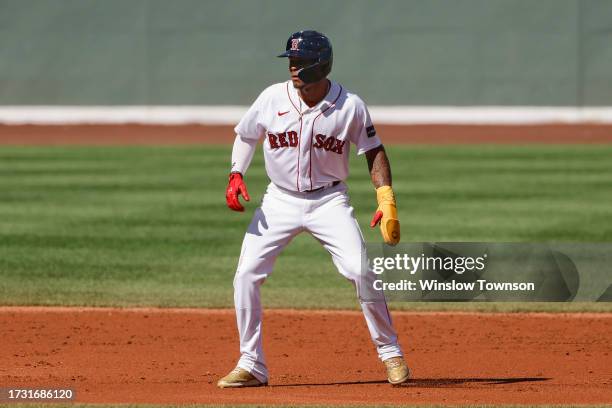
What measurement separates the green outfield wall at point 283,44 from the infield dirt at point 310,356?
21.1m

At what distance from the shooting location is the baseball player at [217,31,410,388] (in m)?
6.55

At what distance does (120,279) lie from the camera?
35.0ft

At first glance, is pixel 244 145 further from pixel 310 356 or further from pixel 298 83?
pixel 310 356

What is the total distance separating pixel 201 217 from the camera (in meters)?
14.2

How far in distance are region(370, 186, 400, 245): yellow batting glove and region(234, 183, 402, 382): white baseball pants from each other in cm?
14

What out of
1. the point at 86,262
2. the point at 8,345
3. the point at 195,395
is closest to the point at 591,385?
the point at 195,395

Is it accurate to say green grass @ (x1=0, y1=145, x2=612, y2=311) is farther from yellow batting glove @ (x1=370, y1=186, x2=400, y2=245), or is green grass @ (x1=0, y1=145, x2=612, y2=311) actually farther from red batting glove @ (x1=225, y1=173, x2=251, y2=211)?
yellow batting glove @ (x1=370, y1=186, x2=400, y2=245)

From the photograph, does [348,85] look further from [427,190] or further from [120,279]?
[120,279]

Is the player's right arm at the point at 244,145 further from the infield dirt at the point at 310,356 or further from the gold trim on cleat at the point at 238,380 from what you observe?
the infield dirt at the point at 310,356

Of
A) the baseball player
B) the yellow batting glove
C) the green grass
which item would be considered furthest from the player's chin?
the green grass

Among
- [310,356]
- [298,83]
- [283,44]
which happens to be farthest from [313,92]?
[283,44]

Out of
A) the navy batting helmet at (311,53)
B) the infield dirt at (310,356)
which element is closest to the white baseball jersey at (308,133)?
the navy batting helmet at (311,53)

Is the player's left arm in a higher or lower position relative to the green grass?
higher

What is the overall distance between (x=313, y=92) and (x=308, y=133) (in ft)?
0.74
